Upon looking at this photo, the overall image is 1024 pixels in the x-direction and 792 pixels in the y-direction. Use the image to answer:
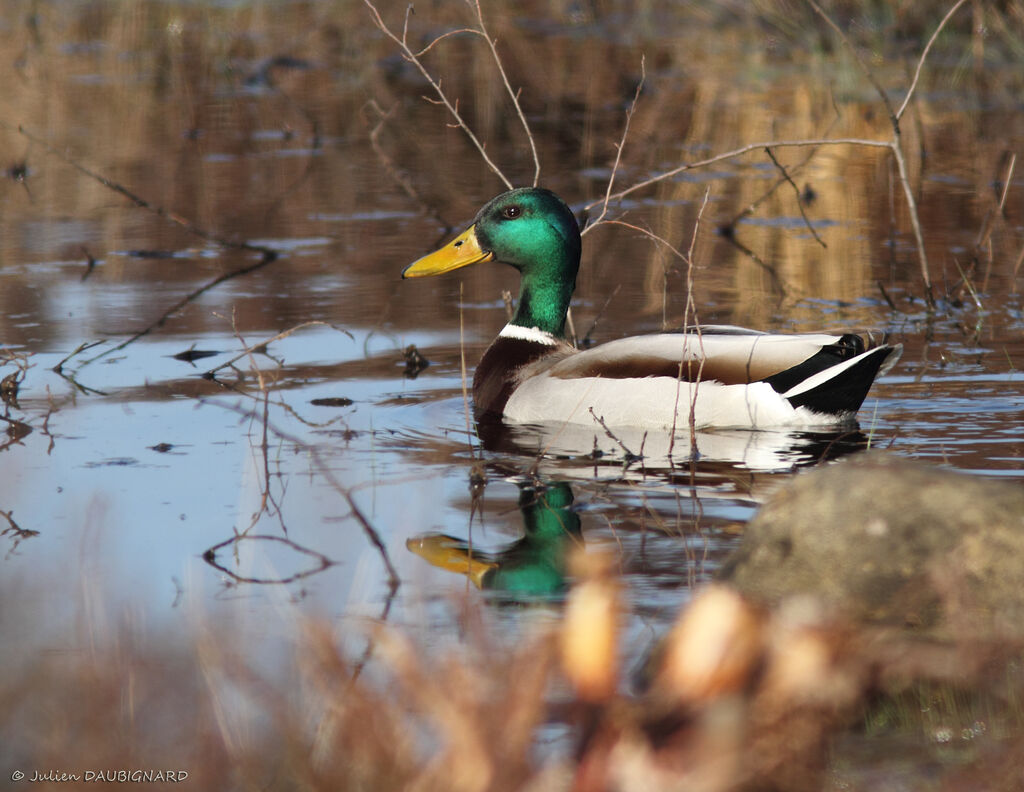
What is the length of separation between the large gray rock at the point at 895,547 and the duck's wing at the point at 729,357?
2382 mm

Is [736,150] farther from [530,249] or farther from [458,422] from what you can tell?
[458,422]

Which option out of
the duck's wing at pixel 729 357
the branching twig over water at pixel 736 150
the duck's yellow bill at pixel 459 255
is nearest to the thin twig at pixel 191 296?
the duck's yellow bill at pixel 459 255

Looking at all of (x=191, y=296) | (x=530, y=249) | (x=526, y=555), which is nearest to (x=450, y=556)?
(x=526, y=555)

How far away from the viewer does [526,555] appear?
5.05 m

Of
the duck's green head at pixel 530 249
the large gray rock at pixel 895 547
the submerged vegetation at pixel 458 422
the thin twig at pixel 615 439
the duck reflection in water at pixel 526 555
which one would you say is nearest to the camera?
the submerged vegetation at pixel 458 422

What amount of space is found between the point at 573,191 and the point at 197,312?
13.0 ft

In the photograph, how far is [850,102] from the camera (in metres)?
15.6

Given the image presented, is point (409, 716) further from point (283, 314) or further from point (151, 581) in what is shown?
point (283, 314)

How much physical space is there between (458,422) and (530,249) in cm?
106

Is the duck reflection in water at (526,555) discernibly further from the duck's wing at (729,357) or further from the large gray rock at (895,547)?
the duck's wing at (729,357)

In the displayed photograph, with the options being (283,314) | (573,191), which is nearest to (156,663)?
(283,314)

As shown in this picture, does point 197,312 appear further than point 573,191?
No

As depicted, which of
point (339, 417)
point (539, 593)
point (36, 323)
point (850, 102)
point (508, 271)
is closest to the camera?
point (539, 593)

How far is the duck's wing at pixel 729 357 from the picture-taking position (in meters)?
6.48
